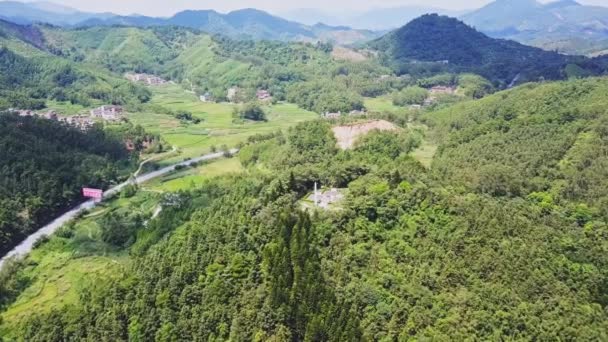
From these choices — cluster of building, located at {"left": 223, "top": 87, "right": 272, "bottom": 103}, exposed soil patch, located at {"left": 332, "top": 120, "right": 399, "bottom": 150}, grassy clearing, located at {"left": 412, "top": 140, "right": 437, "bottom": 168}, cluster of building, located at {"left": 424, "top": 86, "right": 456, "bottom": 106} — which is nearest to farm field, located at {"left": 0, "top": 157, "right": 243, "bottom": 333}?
exposed soil patch, located at {"left": 332, "top": 120, "right": 399, "bottom": 150}

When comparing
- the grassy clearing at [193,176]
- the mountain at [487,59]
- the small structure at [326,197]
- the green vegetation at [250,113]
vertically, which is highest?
the mountain at [487,59]

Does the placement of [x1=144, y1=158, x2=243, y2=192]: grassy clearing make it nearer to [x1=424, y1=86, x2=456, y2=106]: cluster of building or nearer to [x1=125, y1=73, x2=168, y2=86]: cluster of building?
[x1=424, y1=86, x2=456, y2=106]: cluster of building

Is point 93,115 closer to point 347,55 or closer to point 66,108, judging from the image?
point 66,108

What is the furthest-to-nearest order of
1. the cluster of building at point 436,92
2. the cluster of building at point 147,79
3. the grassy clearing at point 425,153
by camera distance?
1. the cluster of building at point 147,79
2. the cluster of building at point 436,92
3. the grassy clearing at point 425,153

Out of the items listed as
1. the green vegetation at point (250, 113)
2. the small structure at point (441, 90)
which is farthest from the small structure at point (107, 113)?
the small structure at point (441, 90)

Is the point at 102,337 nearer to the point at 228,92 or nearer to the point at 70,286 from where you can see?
the point at 70,286

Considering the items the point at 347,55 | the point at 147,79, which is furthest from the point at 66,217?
the point at 347,55

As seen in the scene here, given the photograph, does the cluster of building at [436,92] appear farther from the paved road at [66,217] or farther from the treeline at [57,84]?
the treeline at [57,84]
